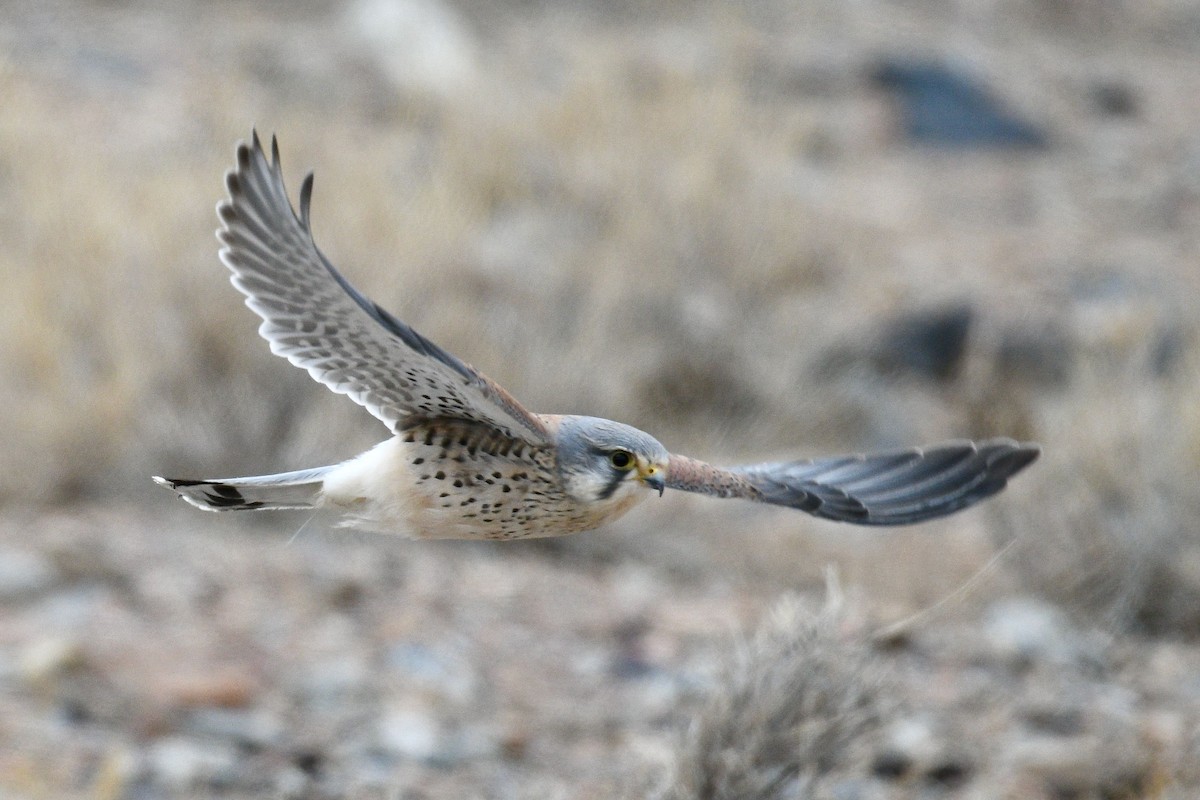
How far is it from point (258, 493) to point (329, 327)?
305 millimetres

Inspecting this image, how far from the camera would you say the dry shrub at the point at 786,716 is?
11.2 feet

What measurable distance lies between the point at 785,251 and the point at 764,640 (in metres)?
6.00

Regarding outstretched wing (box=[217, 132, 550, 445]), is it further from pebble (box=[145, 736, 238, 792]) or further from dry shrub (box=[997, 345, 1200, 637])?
dry shrub (box=[997, 345, 1200, 637])

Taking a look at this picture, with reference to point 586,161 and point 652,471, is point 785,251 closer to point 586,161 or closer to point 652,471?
point 586,161

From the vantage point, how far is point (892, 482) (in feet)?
9.84

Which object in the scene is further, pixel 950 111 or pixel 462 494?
pixel 950 111

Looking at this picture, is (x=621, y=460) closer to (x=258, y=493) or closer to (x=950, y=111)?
(x=258, y=493)

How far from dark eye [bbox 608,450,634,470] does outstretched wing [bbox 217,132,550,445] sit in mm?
112

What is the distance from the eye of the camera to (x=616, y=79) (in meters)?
11.4

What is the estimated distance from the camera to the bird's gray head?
89.6 inches

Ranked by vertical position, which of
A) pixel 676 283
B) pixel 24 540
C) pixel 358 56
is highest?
pixel 358 56

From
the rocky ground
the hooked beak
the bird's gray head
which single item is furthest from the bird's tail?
the rocky ground

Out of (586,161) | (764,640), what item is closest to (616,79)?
(586,161)

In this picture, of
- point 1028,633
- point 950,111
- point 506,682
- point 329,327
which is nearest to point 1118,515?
point 1028,633
